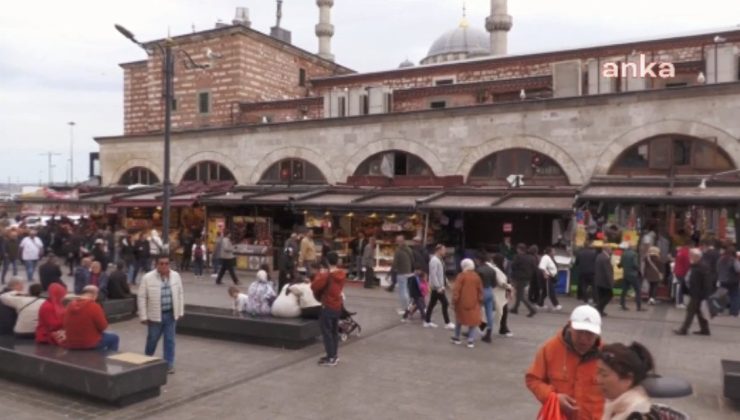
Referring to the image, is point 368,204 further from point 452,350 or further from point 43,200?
point 43,200

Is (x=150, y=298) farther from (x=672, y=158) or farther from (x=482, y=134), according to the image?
(x=672, y=158)

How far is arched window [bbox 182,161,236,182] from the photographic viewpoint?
24891mm

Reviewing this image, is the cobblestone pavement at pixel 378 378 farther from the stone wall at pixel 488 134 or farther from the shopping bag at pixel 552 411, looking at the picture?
the stone wall at pixel 488 134

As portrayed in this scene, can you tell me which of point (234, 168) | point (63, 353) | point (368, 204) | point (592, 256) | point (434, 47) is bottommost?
point (63, 353)

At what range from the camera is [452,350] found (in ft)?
33.5

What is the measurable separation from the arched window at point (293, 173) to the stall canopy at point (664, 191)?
9.89 m

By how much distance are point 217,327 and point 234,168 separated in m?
14.4

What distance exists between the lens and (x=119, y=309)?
41.3 feet

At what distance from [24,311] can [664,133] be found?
15532 millimetres

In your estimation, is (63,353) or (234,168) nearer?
(63,353)

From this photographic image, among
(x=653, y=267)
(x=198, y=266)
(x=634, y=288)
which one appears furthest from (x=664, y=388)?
(x=198, y=266)

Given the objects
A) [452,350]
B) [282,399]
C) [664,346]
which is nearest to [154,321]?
[282,399]

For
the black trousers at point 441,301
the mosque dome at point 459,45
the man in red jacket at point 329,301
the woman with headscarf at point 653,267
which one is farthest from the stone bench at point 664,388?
the mosque dome at point 459,45

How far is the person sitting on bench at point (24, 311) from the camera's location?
8.73 metres
